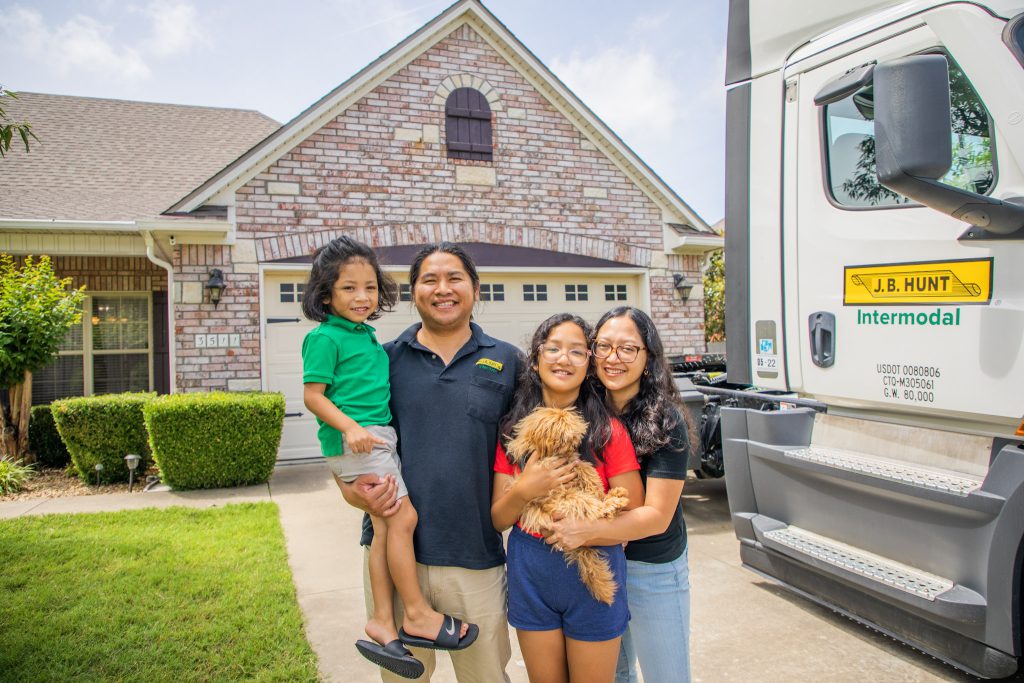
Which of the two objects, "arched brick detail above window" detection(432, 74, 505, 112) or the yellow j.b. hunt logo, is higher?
"arched brick detail above window" detection(432, 74, 505, 112)

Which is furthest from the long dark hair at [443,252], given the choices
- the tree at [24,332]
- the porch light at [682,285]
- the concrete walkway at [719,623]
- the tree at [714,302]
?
the tree at [714,302]

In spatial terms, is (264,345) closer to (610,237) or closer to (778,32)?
(610,237)

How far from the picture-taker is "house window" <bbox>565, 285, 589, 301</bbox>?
978cm

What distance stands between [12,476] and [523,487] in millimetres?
7815

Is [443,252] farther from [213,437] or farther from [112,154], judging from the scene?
[112,154]

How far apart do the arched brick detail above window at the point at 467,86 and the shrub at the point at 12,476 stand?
22.5 ft

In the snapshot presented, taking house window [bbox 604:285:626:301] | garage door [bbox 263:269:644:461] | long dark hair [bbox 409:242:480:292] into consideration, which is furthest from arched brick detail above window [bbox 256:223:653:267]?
long dark hair [bbox 409:242:480:292]

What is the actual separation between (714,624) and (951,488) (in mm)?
1646

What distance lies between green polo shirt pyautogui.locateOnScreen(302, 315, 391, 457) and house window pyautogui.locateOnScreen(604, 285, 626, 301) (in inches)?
313

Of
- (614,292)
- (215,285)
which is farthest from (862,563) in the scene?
(215,285)

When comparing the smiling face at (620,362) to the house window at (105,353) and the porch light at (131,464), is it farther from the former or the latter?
the house window at (105,353)

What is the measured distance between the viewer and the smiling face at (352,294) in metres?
2.34

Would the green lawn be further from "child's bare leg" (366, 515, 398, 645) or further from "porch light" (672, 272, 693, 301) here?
"porch light" (672, 272, 693, 301)

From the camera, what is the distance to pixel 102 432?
288 inches
